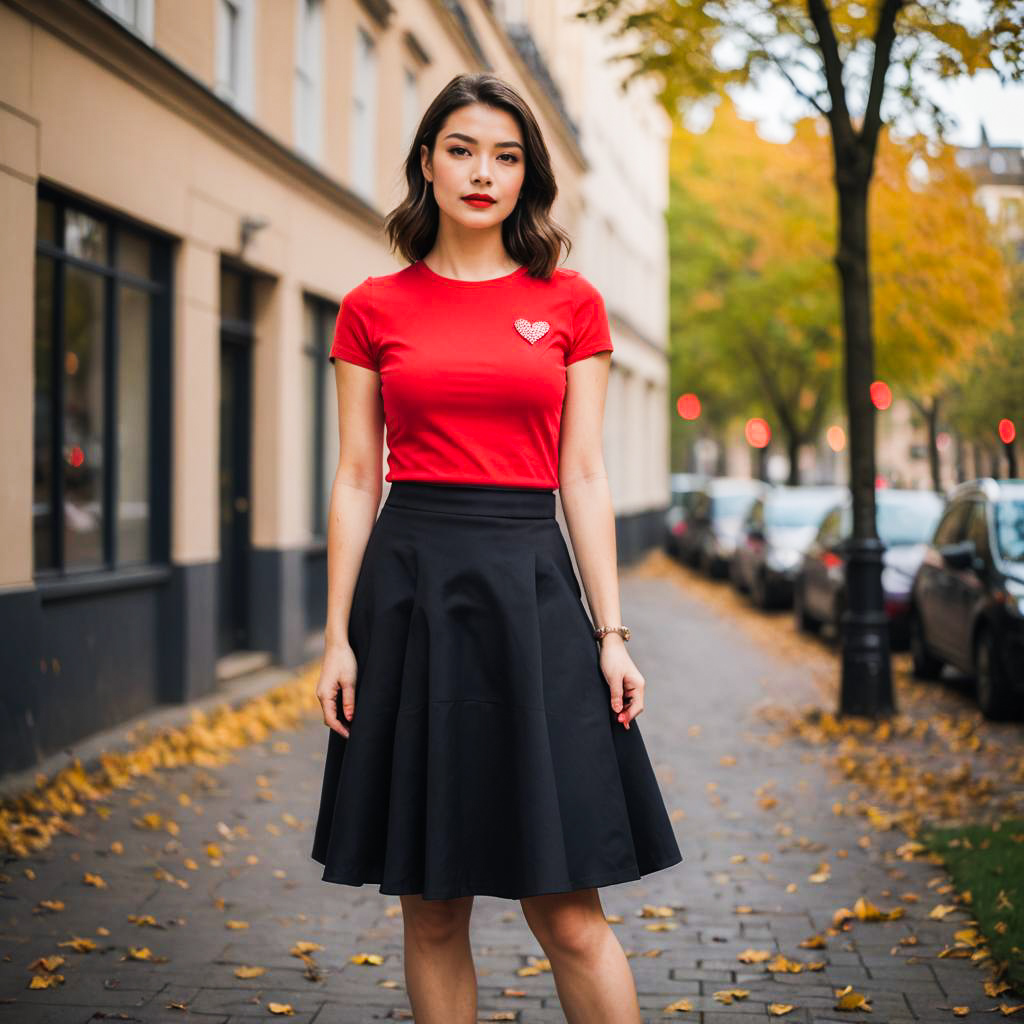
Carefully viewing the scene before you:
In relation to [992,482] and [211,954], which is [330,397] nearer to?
[992,482]

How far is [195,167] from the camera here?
10.3m

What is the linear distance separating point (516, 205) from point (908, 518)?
13510 millimetres

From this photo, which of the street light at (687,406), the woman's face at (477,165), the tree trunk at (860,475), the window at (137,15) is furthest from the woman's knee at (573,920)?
the street light at (687,406)

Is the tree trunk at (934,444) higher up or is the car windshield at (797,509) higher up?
the tree trunk at (934,444)

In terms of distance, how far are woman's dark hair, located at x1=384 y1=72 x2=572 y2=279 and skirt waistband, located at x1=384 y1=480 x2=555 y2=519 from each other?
486mm

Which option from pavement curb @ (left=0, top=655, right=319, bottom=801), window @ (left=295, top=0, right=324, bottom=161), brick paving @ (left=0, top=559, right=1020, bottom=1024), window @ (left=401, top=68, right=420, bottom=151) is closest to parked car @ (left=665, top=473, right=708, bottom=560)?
window @ (left=401, top=68, right=420, bottom=151)

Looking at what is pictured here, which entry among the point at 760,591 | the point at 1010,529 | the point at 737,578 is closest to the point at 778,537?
the point at 760,591

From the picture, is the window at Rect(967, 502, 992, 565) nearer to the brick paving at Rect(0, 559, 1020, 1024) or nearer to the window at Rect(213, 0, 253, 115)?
the brick paving at Rect(0, 559, 1020, 1024)

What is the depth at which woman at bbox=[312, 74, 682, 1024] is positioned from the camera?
304cm

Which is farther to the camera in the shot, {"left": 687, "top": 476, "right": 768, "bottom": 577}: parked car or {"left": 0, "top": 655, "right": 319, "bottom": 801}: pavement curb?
{"left": 687, "top": 476, "right": 768, "bottom": 577}: parked car

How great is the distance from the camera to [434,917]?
3.19 m

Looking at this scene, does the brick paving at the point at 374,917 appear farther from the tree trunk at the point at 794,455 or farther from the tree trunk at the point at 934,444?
the tree trunk at the point at 794,455

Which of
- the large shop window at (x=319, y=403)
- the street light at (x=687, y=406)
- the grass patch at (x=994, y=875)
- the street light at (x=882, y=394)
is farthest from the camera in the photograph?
the street light at (x=687, y=406)

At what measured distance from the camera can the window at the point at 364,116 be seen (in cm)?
1497
